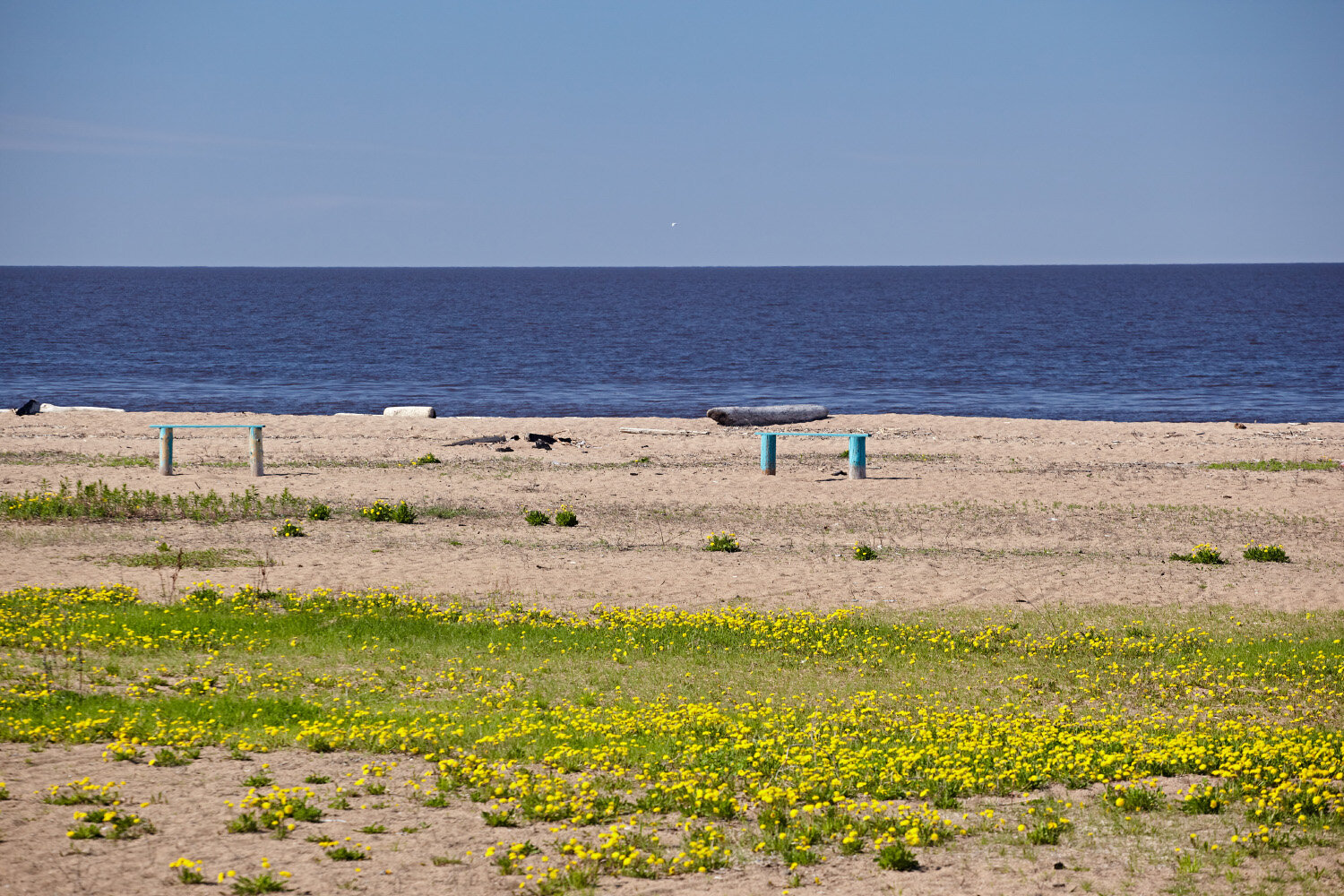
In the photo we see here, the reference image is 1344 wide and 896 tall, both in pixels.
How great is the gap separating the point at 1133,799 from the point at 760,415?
2736 centimetres

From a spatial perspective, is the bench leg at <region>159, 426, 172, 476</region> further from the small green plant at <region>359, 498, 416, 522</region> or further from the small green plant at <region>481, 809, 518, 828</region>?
the small green plant at <region>481, 809, 518, 828</region>

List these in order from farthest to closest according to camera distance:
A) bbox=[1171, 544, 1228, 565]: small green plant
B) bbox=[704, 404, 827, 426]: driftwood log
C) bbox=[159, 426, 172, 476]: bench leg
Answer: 1. bbox=[704, 404, 827, 426]: driftwood log
2. bbox=[159, 426, 172, 476]: bench leg
3. bbox=[1171, 544, 1228, 565]: small green plant

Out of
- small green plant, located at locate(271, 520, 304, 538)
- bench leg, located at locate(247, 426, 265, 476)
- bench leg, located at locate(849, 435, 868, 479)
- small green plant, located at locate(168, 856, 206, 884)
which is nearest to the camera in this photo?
small green plant, located at locate(168, 856, 206, 884)

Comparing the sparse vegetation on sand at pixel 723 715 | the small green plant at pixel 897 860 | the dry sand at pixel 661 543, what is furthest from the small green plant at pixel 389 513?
the small green plant at pixel 897 860

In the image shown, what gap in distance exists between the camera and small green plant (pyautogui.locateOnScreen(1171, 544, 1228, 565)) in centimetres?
1719

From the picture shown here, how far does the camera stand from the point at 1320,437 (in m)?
33.2

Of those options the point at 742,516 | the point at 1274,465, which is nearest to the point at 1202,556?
the point at 742,516

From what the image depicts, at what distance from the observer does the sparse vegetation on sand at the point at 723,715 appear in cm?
757

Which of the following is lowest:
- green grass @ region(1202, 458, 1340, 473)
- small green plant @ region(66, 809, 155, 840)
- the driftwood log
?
small green plant @ region(66, 809, 155, 840)

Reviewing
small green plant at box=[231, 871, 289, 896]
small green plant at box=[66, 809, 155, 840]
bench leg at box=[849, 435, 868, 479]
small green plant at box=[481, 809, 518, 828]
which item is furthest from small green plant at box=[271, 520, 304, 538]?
small green plant at box=[231, 871, 289, 896]

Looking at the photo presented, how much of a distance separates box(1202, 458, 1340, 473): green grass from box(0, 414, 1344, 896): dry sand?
2.24ft

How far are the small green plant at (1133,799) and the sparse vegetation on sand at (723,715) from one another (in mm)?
19

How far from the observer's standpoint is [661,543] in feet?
60.0

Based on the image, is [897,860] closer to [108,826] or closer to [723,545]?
[108,826]
